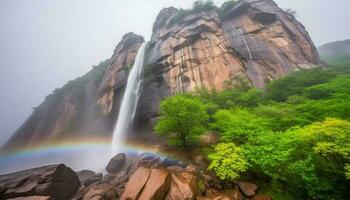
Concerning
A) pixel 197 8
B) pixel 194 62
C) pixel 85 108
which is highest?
pixel 197 8

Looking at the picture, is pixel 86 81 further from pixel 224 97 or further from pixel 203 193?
pixel 203 193

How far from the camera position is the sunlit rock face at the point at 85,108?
1468 inches

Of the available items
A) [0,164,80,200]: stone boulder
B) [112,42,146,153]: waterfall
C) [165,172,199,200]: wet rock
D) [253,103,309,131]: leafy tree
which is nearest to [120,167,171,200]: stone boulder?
[165,172,199,200]: wet rock

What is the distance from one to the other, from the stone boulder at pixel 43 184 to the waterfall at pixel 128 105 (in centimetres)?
1212

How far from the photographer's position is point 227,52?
32.3 meters

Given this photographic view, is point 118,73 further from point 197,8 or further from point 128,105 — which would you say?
point 197,8

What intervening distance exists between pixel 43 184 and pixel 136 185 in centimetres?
882

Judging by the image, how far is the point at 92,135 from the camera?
35031 millimetres

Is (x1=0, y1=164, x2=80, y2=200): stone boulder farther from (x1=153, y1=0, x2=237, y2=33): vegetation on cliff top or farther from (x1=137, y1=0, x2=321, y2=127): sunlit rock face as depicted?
(x1=153, y1=0, x2=237, y2=33): vegetation on cliff top

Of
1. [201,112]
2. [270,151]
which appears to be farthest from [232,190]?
[201,112]

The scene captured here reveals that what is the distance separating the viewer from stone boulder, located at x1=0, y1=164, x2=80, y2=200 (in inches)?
521

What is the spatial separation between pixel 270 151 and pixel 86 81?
181ft

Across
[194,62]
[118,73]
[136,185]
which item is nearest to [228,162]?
[136,185]

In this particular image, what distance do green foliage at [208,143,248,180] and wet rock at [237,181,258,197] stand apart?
2.00 ft
